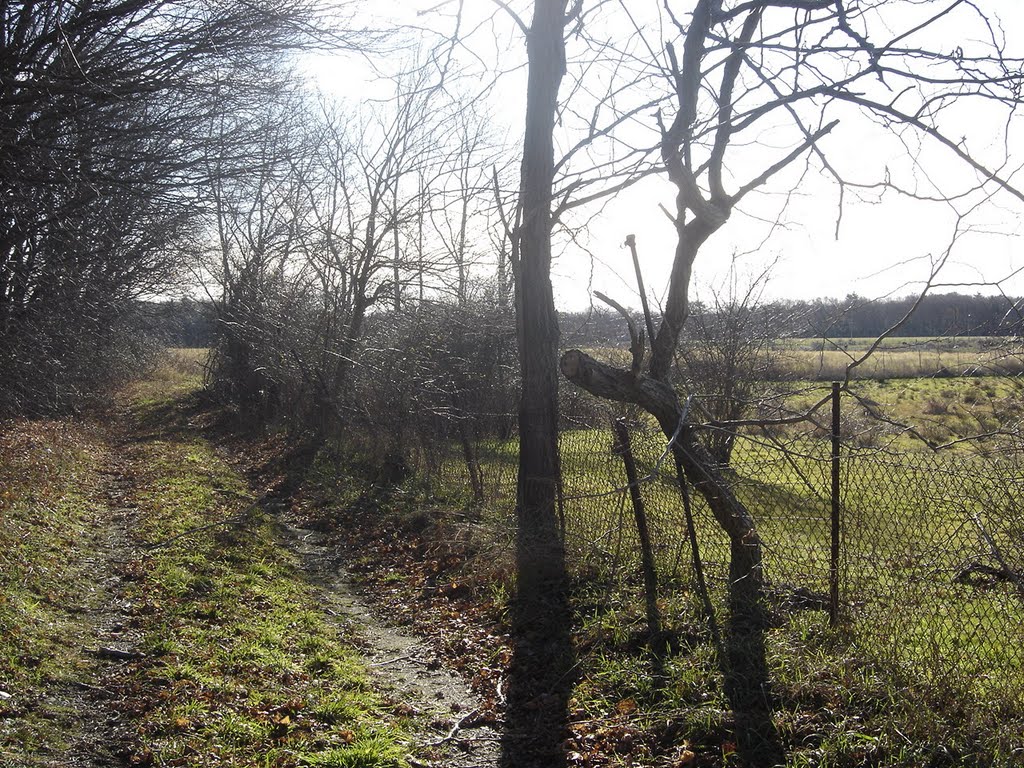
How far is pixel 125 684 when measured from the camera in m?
5.82

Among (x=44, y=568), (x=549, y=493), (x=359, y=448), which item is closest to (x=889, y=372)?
(x=549, y=493)

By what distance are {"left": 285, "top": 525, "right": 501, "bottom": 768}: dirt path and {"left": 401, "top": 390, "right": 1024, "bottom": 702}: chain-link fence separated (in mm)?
1686

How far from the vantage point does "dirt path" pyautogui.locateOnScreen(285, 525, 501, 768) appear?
17.4 ft

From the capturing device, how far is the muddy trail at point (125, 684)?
4945 millimetres

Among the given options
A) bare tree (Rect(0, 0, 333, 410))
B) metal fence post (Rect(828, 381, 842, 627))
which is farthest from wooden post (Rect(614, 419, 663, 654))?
bare tree (Rect(0, 0, 333, 410))

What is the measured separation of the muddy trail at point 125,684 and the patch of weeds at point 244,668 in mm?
98

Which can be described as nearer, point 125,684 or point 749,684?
point 749,684

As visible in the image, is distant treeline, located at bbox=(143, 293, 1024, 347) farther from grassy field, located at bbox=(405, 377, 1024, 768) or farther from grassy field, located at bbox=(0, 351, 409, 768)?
grassy field, located at bbox=(0, 351, 409, 768)

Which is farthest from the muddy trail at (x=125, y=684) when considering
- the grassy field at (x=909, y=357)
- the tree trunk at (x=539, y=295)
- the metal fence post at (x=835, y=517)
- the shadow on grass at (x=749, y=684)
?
the grassy field at (x=909, y=357)

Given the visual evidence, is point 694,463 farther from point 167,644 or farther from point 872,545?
point 167,644

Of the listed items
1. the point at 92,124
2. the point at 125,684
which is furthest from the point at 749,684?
the point at 92,124

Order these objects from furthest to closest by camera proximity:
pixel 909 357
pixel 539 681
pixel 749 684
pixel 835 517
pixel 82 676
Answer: pixel 909 357 < pixel 539 681 < pixel 82 676 < pixel 835 517 < pixel 749 684

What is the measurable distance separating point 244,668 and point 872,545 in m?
4.62

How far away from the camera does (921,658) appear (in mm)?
5004
